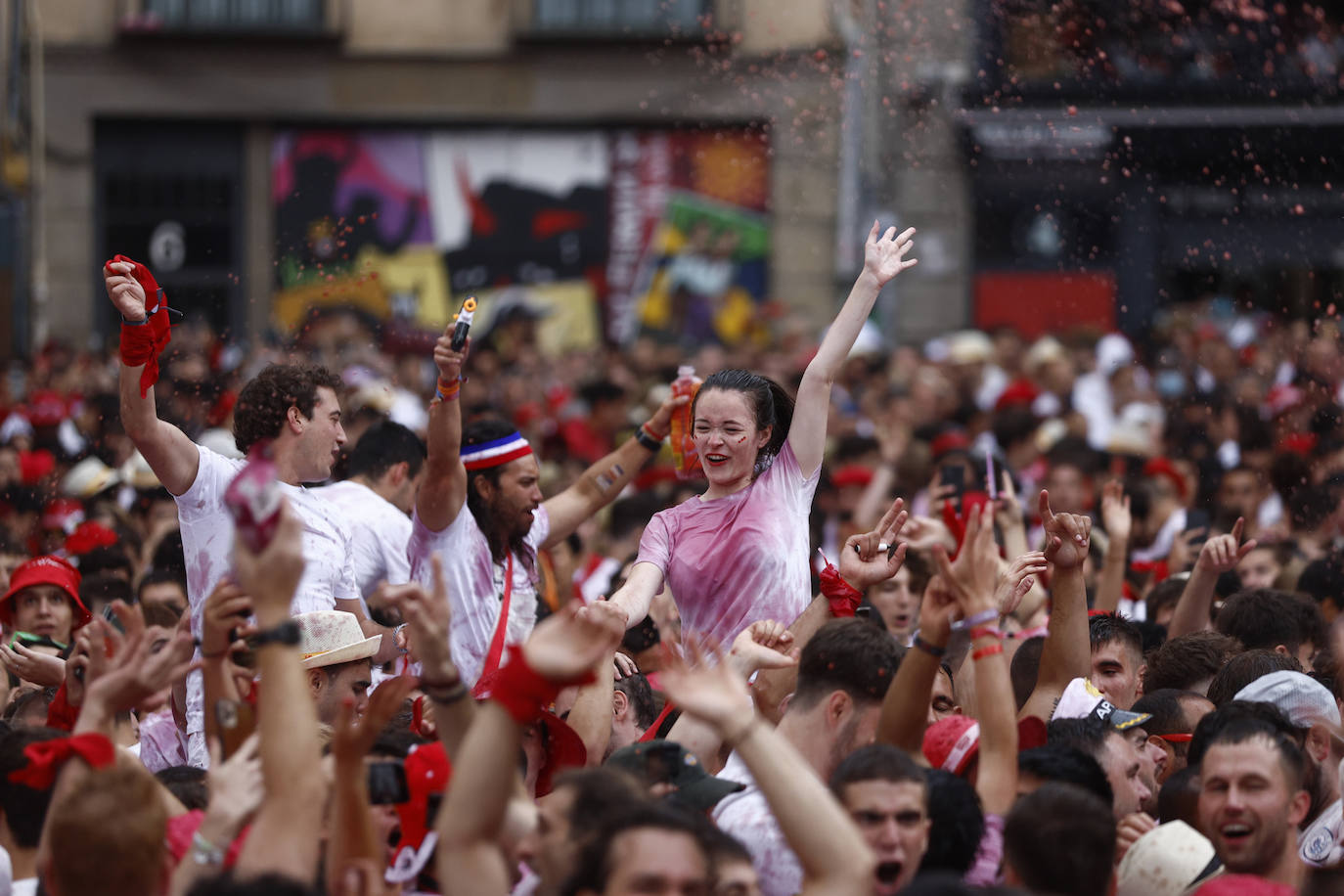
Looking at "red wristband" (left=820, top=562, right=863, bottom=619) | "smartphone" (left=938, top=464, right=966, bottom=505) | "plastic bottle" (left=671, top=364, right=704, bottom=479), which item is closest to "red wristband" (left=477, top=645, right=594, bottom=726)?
"red wristband" (left=820, top=562, right=863, bottom=619)

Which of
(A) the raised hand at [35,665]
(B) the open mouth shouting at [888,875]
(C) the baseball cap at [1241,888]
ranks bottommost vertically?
(A) the raised hand at [35,665]

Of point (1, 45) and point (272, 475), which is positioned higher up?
point (1, 45)

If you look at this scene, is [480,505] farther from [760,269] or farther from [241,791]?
[760,269]

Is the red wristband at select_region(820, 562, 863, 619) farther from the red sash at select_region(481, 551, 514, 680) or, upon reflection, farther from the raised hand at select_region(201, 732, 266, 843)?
the raised hand at select_region(201, 732, 266, 843)

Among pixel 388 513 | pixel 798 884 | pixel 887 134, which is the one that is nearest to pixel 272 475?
pixel 798 884

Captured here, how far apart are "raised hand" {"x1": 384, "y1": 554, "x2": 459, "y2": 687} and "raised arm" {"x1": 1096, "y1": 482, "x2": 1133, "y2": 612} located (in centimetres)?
405

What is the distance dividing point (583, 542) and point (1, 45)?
51.8 ft

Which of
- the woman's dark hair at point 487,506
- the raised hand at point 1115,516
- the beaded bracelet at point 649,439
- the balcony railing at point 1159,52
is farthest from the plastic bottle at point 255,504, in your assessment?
the balcony railing at point 1159,52

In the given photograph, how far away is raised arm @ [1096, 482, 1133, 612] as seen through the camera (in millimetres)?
7422

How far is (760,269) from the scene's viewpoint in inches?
944

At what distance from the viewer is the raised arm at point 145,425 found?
5.50 meters

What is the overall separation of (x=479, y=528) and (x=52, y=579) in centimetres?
163

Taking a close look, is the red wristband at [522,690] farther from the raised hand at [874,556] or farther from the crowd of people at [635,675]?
the raised hand at [874,556]

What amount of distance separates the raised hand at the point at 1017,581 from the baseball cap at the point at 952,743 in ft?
1.35
